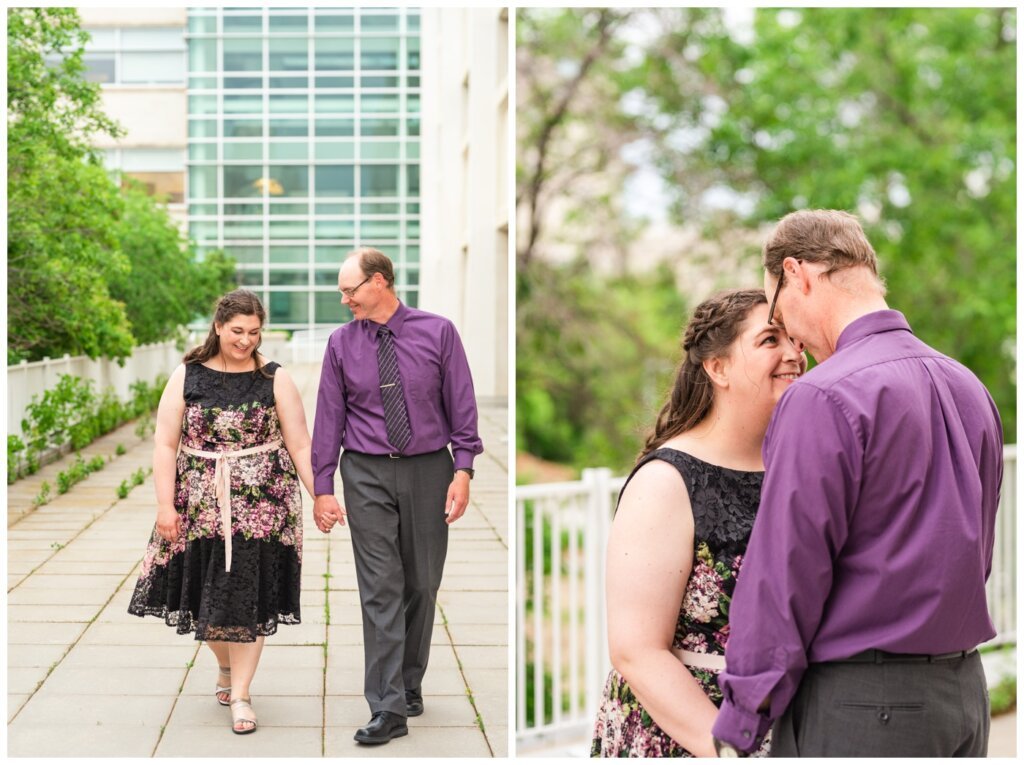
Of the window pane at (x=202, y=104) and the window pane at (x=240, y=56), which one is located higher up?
the window pane at (x=240, y=56)

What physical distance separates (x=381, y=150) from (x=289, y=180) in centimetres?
29

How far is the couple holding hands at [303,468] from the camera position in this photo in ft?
10.2

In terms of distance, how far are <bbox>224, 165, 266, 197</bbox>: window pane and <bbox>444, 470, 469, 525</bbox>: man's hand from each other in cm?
104

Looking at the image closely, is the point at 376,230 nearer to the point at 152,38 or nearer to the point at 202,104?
the point at 202,104

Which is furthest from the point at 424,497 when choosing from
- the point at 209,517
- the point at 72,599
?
the point at 72,599

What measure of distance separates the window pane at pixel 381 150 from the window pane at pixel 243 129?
308 mm

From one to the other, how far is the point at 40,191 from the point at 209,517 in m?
1.09

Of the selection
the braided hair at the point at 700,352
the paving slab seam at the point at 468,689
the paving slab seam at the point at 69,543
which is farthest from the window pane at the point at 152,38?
the braided hair at the point at 700,352

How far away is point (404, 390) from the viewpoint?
10.3 feet

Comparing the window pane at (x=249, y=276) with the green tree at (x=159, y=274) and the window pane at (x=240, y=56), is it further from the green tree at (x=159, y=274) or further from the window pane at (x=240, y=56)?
the window pane at (x=240, y=56)

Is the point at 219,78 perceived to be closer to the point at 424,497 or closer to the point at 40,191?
the point at 40,191

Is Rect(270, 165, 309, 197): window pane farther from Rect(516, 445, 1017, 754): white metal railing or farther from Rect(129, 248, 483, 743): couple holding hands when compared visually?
Rect(516, 445, 1017, 754): white metal railing

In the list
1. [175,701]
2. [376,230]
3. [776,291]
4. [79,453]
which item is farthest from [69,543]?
[776,291]

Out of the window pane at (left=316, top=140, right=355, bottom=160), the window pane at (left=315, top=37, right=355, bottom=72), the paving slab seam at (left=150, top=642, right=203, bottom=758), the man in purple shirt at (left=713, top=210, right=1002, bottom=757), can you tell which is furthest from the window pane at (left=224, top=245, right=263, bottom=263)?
the man in purple shirt at (left=713, top=210, right=1002, bottom=757)
